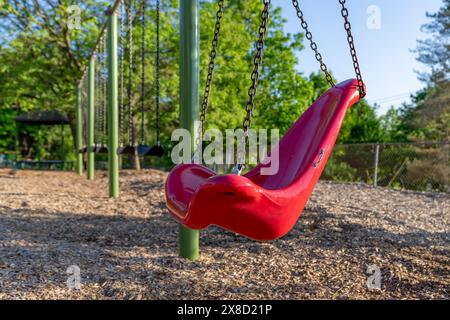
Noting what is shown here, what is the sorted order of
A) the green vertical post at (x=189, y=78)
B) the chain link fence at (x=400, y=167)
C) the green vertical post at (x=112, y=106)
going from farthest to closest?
the chain link fence at (x=400, y=167) → the green vertical post at (x=112, y=106) → the green vertical post at (x=189, y=78)

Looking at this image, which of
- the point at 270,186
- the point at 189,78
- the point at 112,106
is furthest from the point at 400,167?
the point at 270,186

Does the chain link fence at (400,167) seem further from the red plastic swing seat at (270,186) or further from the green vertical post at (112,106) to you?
the red plastic swing seat at (270,186)

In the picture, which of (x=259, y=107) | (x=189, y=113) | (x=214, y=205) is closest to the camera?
(x=214, y=205)

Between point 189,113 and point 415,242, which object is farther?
point 415,242

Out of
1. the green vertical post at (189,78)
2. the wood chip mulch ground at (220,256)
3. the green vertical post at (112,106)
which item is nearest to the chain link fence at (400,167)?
the wood chip mulch ground at (220,256)

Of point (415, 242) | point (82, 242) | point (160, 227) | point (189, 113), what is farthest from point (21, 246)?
point (415, 242)

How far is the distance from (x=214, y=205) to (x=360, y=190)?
6.91 meters

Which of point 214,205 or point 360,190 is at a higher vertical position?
point 214,205

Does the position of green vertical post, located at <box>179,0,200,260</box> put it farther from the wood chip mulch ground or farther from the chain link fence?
the chain link fence

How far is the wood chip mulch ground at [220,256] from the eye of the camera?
2582 mm

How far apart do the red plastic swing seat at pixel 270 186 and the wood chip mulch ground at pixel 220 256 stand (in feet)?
2.44

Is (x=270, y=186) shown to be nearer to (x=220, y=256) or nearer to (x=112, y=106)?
(x=220, y=256)

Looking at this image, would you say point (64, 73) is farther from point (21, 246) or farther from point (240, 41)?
point (21, 246)

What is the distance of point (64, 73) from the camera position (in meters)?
12.6
